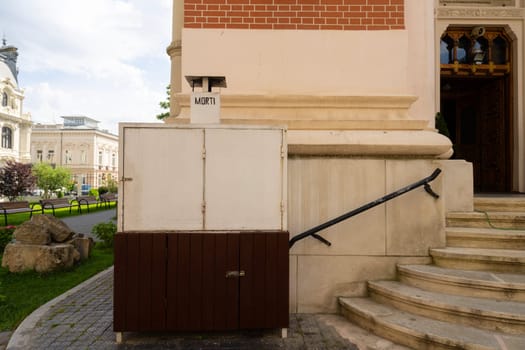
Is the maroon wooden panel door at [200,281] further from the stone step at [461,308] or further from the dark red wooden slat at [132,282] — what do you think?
the stone step at [461,308]

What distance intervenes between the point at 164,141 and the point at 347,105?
281 centimetres

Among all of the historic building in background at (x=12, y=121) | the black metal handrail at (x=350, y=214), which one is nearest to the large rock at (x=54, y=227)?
the black metal handrail at (x=350, y=214)

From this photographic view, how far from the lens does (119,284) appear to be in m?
3.66

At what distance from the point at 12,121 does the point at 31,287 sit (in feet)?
267

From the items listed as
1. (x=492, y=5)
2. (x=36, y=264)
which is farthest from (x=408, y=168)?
(x=492, y=5)

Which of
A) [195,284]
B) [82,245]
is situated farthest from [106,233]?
[195,284]

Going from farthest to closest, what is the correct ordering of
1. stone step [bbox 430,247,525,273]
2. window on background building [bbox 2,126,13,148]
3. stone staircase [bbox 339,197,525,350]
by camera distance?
window on background building [bbox 2,126,13,148]
stone step [bbox 430,247,525,273]
stone staircase [bbox 339,197,525,350]

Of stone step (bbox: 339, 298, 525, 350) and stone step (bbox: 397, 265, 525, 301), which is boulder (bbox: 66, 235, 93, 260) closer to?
stone step (bbox: 339, 298, 525, 350)

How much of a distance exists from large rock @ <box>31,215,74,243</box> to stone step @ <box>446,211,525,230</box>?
7479 mm

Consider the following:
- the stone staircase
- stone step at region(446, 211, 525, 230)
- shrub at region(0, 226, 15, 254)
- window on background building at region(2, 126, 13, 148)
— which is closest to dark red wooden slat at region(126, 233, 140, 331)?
the stone staircase

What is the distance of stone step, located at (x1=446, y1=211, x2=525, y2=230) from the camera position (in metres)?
4.70

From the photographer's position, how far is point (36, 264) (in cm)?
639

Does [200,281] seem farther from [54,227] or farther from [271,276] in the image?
[54,227]

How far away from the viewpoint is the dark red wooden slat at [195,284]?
3709 millimetres
